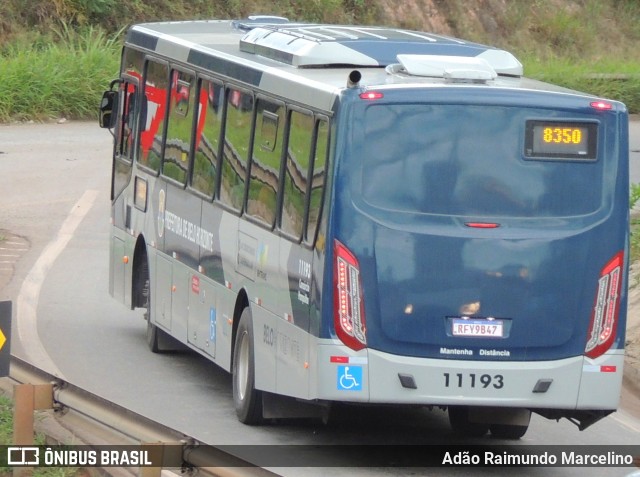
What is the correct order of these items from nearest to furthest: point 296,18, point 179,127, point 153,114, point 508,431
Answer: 1. point 508,431
2. point 179,127
3. point 153,114
4. point 296,18

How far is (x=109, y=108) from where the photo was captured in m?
15.8

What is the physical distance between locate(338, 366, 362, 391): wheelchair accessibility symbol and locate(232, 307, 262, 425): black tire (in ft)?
4.80

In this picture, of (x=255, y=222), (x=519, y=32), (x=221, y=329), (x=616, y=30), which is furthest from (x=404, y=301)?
(x=616, y=30)

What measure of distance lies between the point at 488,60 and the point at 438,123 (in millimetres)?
1670

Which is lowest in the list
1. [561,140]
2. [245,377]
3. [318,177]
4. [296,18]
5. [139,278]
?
[296,18]

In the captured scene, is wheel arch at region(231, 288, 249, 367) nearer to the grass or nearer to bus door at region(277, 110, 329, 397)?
bus door at region(277, 110, 329, 397)

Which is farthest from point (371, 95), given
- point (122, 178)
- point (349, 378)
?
point (122, 178)

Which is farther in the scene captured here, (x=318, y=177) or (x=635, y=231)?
(x=635, y=231)

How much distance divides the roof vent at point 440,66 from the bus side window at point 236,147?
1.46 meters

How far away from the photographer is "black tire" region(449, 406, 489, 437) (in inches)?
465

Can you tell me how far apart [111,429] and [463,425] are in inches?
154

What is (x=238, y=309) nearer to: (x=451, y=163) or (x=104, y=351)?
(x=451, y=163)

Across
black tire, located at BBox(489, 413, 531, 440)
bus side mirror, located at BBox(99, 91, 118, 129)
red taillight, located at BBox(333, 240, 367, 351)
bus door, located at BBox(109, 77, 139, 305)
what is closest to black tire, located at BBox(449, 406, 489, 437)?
black tire, located at BBox(489, 413, 531, 440)

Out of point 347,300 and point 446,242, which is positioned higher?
point 446,242
